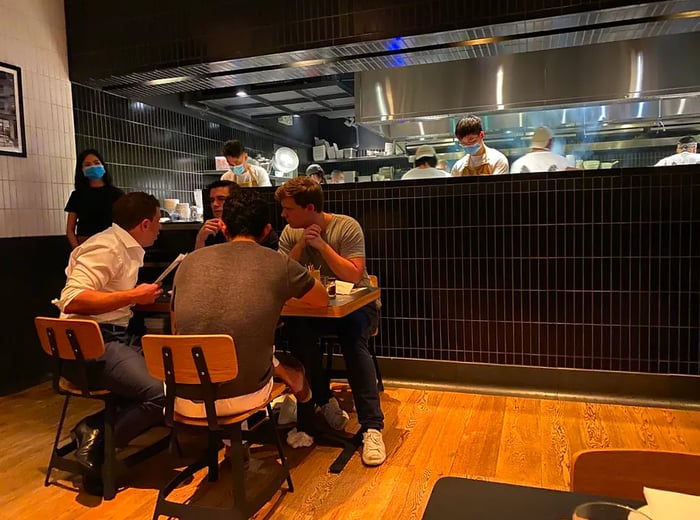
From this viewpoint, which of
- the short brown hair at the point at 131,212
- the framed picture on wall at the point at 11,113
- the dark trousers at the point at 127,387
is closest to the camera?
the dark trousers at the point at 127,387

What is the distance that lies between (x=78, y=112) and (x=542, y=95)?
414cm

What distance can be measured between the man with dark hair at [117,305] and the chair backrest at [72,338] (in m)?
0.08

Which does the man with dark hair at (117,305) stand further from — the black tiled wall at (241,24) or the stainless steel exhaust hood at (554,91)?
the stainless steel exhaust hood at (554,91)

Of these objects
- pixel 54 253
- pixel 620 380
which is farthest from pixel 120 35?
pixel 620 380

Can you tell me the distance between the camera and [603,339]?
132 inches

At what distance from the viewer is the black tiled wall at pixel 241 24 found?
130 inches

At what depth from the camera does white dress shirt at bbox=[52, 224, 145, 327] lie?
7.52 ft

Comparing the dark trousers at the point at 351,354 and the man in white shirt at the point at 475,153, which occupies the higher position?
the man in white shirt at the point at 475,153

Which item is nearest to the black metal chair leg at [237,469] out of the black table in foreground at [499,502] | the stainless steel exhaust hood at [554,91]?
the black table in foreground at [499,502]

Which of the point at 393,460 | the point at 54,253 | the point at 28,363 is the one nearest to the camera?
the point at 393,460

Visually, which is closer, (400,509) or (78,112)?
(400,509)

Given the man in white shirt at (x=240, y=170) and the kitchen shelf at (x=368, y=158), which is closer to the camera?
the man in white shirt at (x=240, y=170)

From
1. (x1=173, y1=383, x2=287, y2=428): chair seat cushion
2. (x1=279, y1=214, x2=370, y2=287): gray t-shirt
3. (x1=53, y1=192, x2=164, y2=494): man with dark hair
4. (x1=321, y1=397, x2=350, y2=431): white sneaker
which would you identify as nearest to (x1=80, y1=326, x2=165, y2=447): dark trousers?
(x1=53, y1=192, x2=164, y2=494): man with dark hair

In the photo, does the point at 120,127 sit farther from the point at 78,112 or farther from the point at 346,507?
the point at 346,507
